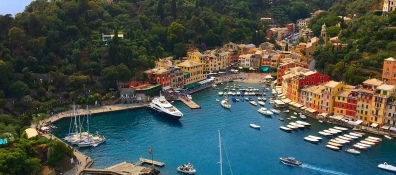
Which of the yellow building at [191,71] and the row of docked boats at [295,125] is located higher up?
the yellow building at [191,71]

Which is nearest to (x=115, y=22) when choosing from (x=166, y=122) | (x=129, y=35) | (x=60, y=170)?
(x=129, y=35)

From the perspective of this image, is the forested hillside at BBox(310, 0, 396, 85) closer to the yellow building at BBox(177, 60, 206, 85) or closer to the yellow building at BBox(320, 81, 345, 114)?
the yellow building at BBox(320, 81, 345, 114)

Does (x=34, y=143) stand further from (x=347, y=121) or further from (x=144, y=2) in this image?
(x=144, y=2)

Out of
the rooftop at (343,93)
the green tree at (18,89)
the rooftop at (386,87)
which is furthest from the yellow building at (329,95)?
the green tree at (18,89)

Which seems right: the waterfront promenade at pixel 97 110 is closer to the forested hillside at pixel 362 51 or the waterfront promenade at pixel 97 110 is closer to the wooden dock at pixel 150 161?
the wooden dock at pixel 150 161

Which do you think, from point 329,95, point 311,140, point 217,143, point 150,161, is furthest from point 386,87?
point 150,161

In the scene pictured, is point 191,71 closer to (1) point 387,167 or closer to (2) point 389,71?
(2) point 389,71
